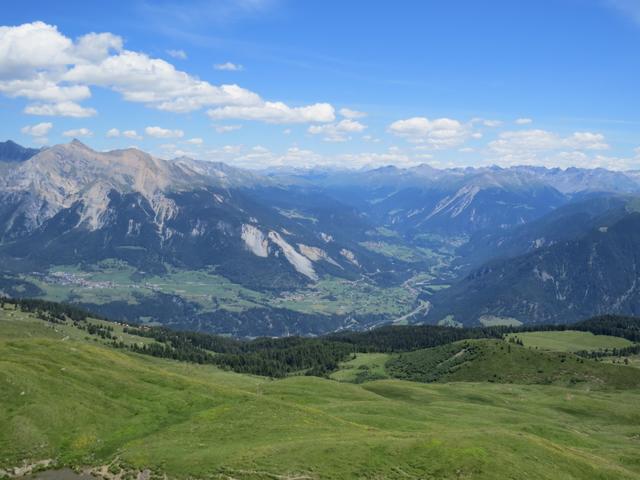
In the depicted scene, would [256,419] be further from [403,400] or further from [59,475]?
[403,400]

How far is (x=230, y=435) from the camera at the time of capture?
86.6 m

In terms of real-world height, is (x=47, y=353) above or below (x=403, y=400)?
above

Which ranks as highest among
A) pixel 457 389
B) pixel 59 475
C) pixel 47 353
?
pixel 47 353

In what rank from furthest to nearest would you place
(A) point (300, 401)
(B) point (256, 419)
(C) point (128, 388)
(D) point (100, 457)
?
1. (A) point (300, 401)
2. (C) point (128, 388)
3. (B) point (256, 419)
4. (D) point (100, 457)

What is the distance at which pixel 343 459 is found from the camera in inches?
2931

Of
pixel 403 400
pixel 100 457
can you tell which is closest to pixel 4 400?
pixel 100 457

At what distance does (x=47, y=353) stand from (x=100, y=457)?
3934cm

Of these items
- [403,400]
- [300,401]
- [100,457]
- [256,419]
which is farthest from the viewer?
[403,400]

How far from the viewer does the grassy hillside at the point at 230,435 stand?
73.6 meters

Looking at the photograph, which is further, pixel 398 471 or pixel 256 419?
pixel 256 419

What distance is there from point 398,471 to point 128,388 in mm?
52016

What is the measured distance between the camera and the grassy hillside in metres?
73.6

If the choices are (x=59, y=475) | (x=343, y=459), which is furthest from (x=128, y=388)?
(x=343, y=459)

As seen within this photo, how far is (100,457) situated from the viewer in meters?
77.6
